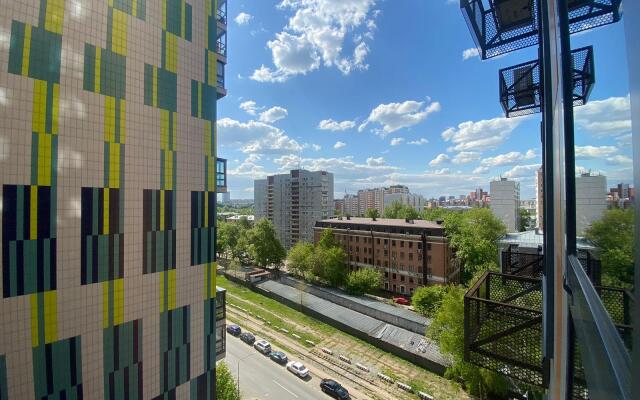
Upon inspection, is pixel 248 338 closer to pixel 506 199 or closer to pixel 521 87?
pixel 521 87

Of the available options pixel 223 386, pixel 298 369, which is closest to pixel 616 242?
pixel 223 386

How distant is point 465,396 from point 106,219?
51.5ft

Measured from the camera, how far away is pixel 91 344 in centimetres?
603

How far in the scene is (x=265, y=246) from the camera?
32.3 m

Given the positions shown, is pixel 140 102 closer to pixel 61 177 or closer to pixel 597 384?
pixel 61 177

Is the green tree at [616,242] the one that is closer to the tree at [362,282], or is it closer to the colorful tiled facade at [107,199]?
the colorful tiled facade at [107,199]

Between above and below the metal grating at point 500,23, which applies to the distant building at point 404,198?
below

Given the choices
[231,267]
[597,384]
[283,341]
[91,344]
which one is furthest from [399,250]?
[597,384]

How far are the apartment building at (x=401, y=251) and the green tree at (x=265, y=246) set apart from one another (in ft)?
23.9

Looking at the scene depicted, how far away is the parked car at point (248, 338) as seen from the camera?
61.6 ft

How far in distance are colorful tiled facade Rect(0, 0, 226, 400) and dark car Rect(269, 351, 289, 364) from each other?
905cm

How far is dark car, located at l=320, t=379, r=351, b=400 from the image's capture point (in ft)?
44.5

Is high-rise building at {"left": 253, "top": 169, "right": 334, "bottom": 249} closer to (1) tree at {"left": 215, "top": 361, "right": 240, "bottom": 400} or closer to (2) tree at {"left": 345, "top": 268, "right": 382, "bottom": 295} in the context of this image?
(2) tree at {"left": 345, "top": 268, "right": 382, "bottom": 295}

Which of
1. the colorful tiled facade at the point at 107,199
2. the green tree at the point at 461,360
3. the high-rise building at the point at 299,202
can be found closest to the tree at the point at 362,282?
the green tree at the point at 461,360
